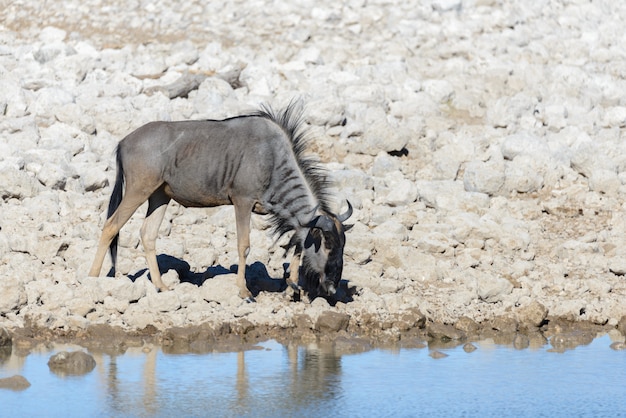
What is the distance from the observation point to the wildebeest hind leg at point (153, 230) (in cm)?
1324

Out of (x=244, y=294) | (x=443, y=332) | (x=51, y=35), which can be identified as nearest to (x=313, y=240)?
(x=244, y=294)

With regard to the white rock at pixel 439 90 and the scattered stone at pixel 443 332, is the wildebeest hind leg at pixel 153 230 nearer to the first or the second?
the scattered stone at pixel 443 332

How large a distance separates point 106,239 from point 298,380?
3.68 m

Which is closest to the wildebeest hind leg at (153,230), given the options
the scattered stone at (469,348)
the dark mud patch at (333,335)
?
the dark mud patch at (333,335)

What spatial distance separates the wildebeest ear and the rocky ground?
2.17 feet

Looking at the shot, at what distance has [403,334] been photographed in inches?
497

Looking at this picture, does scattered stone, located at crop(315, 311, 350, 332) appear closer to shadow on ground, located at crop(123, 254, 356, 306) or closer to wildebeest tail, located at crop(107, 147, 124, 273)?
shadow on ground, located at crop(123, 254, 356, 306)

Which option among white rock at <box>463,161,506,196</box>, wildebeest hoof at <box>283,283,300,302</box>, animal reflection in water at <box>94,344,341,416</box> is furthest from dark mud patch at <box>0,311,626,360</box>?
white rock at <box>463,161,506,196</box>

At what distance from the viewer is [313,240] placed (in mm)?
13055

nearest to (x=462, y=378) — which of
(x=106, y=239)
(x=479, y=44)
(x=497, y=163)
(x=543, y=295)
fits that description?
(x=543, y=295)

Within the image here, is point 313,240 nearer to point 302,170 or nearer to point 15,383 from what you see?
point 302,170

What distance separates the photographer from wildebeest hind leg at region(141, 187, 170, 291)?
521 inches

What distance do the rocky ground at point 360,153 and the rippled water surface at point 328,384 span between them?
978mm

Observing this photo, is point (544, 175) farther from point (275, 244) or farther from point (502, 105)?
point (275, 244)
